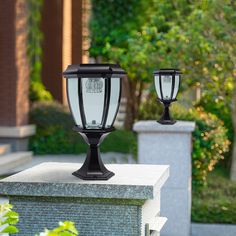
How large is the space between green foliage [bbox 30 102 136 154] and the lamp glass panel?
40.2 ft

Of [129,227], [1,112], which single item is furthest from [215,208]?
[1,112]

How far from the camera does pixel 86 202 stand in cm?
387

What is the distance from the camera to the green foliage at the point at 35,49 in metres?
17.3

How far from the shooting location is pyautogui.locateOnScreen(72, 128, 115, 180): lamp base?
3938 millimetres

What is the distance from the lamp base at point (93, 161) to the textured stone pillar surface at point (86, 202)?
0.06 meters

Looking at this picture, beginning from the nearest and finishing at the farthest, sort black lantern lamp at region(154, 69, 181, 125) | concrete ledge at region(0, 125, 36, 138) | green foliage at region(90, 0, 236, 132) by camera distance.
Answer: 1. black lantern lamp at region(154, 69, 181, 125)
2. green foliage at region(90, 0, 236, 132)
3. concrete ledge at region(0, 125, 36, 138)

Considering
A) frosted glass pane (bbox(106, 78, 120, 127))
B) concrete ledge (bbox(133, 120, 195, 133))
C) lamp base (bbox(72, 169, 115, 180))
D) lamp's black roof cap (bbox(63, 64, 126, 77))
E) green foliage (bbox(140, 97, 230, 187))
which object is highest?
lamp's black roof cap (bbox(63, 64, 126, 77))

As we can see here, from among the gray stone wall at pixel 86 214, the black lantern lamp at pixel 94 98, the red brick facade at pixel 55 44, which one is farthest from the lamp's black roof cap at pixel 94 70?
the red brick facade at pixel 55 44

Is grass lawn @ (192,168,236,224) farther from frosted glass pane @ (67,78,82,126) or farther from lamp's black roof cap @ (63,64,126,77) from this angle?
lamp's black roof cap @ (63,64,126,77)

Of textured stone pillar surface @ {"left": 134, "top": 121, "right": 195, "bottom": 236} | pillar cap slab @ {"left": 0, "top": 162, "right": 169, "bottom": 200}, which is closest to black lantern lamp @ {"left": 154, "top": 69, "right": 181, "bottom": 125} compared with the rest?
textured stone pillar surface @ {"left": 134, "top": 121, "right": 195, "bottom": 236}

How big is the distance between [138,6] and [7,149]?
785 cm

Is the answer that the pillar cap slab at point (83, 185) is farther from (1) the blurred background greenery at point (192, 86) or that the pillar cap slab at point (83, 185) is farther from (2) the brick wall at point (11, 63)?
(2) the brick wall at point (11, 63)

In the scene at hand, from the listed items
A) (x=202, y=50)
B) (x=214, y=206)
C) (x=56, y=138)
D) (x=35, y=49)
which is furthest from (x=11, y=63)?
(x=214, y=206)

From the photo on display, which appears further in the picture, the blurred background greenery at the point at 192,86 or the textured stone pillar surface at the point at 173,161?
the blurred background greenery at the point at 192,86
